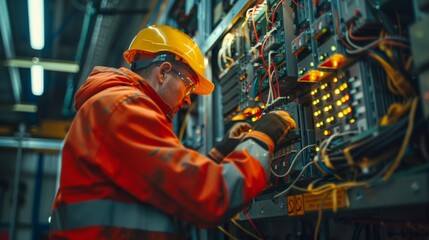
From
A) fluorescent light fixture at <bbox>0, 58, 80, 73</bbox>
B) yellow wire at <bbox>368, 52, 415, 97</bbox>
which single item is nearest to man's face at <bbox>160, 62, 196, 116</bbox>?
yellow wire at <bbox>368, 52, 415, 97</bbox>

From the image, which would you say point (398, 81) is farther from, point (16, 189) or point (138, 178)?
point (16, 189)

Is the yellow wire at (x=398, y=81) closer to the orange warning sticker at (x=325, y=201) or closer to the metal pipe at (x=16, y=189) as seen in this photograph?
the orange warning sticker at (x=325, y=201)

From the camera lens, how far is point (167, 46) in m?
2.12

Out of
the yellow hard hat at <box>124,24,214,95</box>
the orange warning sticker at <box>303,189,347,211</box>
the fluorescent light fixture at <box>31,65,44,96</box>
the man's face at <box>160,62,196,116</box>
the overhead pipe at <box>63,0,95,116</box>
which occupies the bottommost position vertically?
the orange warning sticker at <box>303,189,347,211</box>

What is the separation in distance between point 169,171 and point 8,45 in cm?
508

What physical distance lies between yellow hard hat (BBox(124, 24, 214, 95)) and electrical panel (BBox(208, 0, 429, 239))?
306 mm

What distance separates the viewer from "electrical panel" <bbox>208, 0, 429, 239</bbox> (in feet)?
4.09

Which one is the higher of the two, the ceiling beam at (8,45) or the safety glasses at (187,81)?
the ceiling beam at (8,45)

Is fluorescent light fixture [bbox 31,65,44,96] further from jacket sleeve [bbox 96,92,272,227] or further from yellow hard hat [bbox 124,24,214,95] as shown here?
jacket sleeve [bbox 96,92,272,227]

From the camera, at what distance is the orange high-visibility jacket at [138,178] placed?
56.3 inches

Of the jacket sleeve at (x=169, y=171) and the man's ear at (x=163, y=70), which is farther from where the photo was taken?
the man's ear at (x=163, y=70)

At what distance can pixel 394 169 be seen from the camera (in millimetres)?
1238

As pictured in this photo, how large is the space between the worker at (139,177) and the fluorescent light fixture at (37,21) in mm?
3086

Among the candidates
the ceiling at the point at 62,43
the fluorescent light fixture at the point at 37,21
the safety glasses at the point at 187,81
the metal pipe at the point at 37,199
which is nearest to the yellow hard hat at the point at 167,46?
the safety glasses at the point at 187,81
